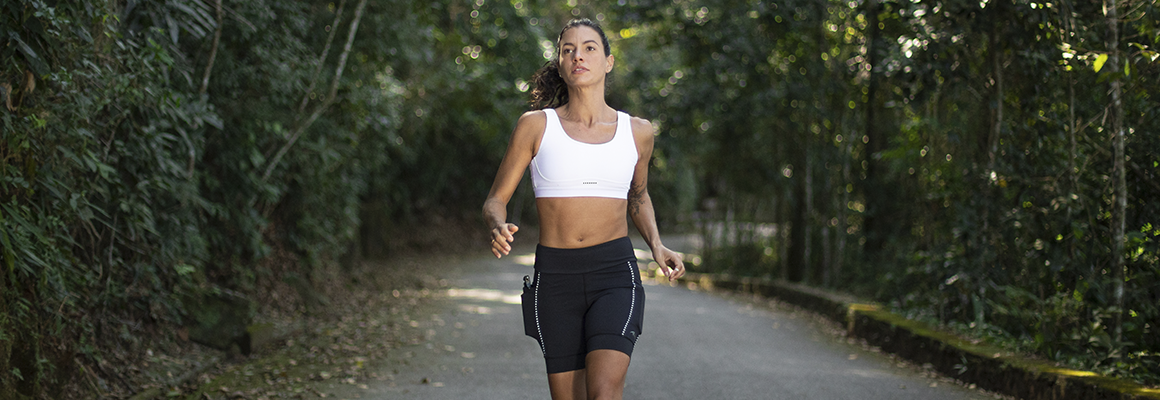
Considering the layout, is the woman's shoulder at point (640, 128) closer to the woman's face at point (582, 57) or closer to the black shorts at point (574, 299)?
the woman's face at point (582, 57)

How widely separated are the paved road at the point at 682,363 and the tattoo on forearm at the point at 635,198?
8.47 feet

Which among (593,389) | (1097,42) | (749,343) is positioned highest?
(1097,42)

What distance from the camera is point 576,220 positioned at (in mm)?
3156

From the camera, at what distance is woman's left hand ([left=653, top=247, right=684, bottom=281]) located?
3268 mm

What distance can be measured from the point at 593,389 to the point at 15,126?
289cm

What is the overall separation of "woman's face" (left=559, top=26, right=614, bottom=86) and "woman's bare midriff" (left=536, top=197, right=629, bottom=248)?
422 millimetres

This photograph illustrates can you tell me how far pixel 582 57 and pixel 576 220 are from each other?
0.57m

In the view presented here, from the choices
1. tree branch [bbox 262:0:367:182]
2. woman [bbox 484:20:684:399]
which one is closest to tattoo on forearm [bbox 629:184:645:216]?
woman [bbox 484:20:684:399]

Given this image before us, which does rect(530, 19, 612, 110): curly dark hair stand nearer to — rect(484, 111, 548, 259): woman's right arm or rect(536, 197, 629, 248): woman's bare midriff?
rect(484, 111, 548, 259): woman's right arm

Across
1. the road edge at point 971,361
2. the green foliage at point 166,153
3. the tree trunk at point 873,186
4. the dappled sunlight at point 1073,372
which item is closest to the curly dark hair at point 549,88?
the green foliage at point 166,153

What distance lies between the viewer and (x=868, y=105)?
39.2 ft

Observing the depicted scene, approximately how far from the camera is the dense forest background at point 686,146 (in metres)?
4.60

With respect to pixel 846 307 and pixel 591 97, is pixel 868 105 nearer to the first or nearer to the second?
pixel 846 307

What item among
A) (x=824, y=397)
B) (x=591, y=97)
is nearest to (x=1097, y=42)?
(x=824, y=397)
